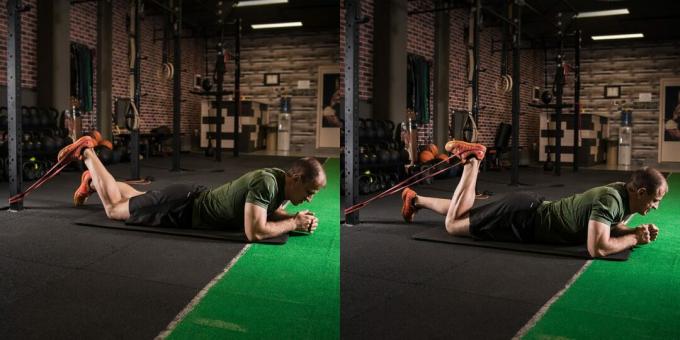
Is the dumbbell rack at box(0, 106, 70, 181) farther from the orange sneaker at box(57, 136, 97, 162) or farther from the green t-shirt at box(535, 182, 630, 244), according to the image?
the green t-shirt at box(535, 182, 630, 244)

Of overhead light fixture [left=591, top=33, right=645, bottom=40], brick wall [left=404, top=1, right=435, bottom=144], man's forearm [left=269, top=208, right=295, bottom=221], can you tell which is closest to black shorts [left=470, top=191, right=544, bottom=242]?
man's forearm [left=269, top=208, right=295, bottom=221]

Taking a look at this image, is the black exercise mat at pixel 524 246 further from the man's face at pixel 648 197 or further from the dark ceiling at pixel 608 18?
the dark ceiling at pixel 608 18

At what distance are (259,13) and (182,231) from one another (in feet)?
27.8

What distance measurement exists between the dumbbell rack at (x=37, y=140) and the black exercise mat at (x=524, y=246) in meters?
4.51

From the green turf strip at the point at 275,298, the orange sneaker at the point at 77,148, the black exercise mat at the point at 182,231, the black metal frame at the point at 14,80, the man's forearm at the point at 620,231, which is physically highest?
the black metal frame at the point at 14,80

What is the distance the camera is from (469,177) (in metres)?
3.34

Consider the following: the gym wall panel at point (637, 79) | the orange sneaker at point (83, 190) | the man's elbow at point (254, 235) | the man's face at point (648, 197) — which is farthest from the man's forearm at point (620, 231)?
the gym wall panel at point (637, 79)

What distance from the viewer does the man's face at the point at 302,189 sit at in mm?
2930

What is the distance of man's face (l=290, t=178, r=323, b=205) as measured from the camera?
2.93m

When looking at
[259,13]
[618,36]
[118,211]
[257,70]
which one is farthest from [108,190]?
[618,36]

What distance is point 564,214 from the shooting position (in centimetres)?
303

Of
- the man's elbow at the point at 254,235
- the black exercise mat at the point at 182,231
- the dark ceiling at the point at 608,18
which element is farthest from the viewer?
the dark ceiling at the point at 608,18

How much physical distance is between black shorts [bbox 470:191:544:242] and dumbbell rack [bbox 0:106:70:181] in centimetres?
483

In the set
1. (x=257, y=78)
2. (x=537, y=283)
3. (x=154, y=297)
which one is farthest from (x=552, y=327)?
(x=257, y=78)
